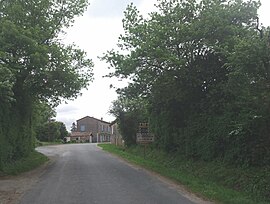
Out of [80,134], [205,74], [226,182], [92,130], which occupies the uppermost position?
[92,130]

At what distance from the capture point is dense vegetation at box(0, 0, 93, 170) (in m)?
21.0

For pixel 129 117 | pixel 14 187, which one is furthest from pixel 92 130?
pixel 14 187

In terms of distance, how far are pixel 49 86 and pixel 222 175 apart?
14.9m

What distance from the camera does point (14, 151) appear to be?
2456 cm

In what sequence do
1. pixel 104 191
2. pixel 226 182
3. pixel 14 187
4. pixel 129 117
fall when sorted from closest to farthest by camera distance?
pixel 104 191
pixel 14 187
pixel 226 182
pixel 129 117

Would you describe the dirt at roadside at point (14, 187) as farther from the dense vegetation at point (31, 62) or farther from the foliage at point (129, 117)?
the foliage at point (129, 117)

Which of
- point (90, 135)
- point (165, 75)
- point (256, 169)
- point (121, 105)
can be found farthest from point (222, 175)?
point (90, 135)

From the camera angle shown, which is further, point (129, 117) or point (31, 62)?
point (129, 117)

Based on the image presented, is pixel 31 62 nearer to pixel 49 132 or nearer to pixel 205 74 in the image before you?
pixel 205 74

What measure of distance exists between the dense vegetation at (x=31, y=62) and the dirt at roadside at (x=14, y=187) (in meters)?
2.55

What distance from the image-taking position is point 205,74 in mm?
21594

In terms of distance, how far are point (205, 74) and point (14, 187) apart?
1139cm

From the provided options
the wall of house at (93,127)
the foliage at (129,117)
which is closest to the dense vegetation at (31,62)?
the foliage at (129,117)

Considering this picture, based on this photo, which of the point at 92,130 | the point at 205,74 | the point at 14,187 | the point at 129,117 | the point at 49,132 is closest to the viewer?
the point at 14,187
